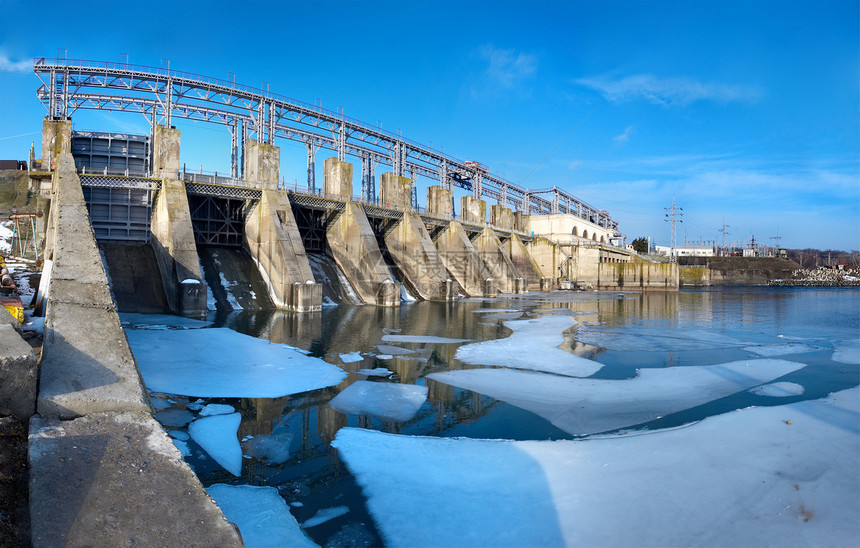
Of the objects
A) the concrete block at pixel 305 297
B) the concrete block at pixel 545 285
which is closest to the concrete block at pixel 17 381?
the concrete block at pixel 305 297

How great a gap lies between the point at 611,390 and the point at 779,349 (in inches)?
298

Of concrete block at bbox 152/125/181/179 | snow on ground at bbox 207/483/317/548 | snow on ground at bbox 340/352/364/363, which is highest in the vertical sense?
concrete block at bbox 152/125/181/179

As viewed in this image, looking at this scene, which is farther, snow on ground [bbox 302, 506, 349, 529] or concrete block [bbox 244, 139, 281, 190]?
concrete block [bbox 244, 139, 281, 190]

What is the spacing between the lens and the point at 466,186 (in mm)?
52812

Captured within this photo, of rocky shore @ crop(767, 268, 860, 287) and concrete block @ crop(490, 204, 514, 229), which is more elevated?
concrete block @ crop(490, 204, 514, 229)

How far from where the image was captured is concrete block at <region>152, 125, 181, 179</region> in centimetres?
1958

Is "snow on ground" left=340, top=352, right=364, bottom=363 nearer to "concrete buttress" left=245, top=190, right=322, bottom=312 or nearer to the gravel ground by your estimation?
the gravel ground

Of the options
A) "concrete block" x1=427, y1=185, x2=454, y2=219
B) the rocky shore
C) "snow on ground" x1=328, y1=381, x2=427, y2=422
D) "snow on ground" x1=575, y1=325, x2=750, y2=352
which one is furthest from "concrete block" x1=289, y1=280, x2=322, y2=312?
the rocky shore

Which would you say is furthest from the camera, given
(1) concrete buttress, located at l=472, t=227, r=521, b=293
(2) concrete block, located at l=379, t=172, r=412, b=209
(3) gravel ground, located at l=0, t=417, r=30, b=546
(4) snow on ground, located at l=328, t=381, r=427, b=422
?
(1) concrete buttress, located at l=472, t=227, r=521, b=293

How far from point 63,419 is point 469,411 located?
15.0 feet

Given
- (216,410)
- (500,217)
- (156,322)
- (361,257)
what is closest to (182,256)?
(156,322)

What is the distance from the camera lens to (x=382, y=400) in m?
7.05

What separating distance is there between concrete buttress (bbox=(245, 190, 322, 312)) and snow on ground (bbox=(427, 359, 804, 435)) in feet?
36.6

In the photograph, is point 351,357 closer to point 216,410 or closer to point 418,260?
point 216,410
